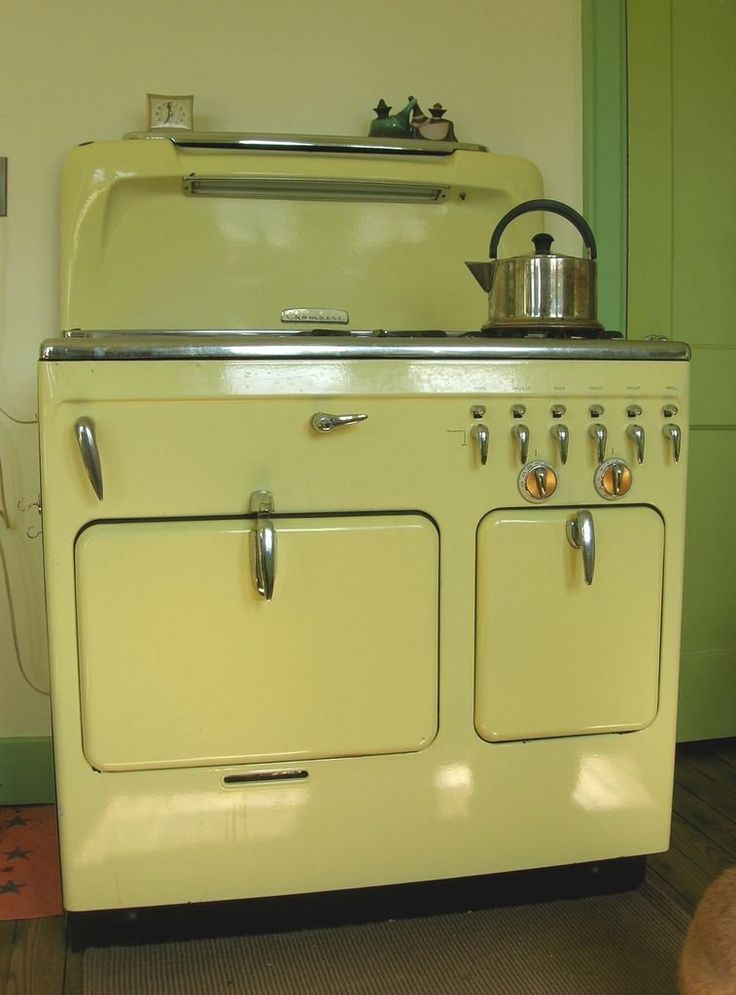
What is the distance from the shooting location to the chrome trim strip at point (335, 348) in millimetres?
1308

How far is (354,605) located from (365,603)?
2cm

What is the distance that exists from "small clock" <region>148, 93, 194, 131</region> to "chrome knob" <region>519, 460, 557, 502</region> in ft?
3.37

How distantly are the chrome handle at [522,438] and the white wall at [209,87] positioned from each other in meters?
0.95

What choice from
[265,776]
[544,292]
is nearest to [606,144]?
[544,292]

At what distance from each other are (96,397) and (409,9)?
4.13 feet

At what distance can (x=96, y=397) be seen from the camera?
1305 mm

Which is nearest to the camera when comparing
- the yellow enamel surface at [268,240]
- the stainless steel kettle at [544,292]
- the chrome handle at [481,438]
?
the chrome handle at [481,438]

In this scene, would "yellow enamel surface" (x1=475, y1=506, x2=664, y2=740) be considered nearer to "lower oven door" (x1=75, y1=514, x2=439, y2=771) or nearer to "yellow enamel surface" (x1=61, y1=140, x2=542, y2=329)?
"lower oven door" (x1=75, y1=514, x2=439, y2=771)

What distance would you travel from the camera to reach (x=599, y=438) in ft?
4.70

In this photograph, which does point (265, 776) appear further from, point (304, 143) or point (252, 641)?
point (304, 143)

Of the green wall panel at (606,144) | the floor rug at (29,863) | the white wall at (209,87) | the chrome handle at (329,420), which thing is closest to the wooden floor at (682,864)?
the floor rug at (29,863)

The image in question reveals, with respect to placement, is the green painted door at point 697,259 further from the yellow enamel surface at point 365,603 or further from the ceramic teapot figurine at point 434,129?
the yellow enamel surface at point 365,603

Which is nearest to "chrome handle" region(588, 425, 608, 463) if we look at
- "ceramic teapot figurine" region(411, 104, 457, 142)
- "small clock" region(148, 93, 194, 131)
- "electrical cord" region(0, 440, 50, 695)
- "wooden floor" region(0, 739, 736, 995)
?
"wooden floor" region(0, 739, 736, 995)

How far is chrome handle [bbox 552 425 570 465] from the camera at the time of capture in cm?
142
